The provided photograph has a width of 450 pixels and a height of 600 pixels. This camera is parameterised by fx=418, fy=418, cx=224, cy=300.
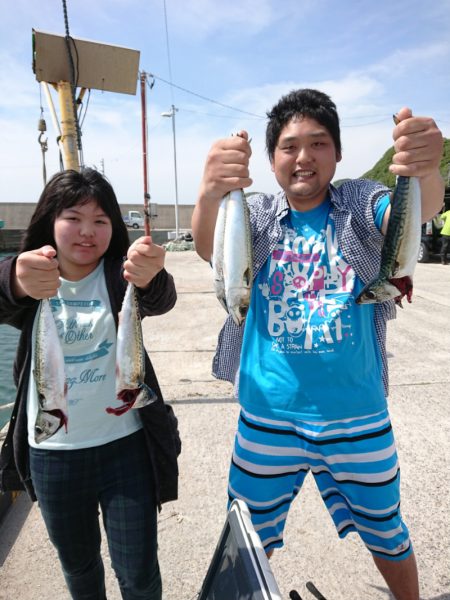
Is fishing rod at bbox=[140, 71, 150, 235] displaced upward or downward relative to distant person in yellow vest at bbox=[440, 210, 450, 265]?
upward

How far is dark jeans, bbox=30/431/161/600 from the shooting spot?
1.70 metres

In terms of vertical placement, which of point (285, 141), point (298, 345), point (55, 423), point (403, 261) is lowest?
point (55, 423)

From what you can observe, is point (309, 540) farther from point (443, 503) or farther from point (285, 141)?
point (285, 141)

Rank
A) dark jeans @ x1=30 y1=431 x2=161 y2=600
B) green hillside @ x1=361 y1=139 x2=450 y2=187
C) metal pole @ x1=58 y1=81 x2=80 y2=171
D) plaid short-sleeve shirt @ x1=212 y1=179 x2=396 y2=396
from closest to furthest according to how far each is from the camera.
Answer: dark jeans @ x1=30 y1=431 x2=161 y2=600 → plaid short-sleeve shirt @ x1=212 y1=179 x2=396 y2=396 → metal pole @ x1=58 y1=81 x2=80 y2=171 → green hillside @ x1=361 y1=139 x2=450 y2=187

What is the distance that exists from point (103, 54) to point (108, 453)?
147 inches

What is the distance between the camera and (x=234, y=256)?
1.54 metres

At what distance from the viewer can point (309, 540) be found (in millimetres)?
2436

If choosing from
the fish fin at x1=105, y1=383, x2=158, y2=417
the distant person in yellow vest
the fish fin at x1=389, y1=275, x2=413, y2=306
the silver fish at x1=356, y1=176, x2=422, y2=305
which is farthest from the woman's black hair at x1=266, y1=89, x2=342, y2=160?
the distant person in yellow vest

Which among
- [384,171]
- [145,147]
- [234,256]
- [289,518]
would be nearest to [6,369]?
[289,518]

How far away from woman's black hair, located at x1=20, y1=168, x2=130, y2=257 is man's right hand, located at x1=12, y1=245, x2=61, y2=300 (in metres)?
0.34

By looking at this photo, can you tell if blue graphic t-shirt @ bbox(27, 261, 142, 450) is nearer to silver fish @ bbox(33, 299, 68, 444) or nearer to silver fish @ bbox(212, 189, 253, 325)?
silver fish @ bbox(33, 299, 68, 444)

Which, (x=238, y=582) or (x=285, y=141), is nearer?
(x=238, y=582)

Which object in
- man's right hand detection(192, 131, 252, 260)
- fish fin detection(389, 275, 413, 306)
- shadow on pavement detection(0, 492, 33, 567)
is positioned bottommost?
shadow on pavement detection(0, 492, 33, 567)

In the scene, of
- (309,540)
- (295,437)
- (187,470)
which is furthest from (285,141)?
(187,470)
